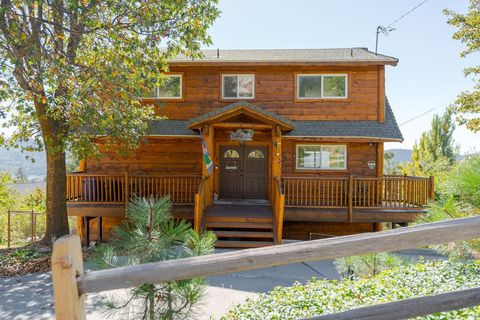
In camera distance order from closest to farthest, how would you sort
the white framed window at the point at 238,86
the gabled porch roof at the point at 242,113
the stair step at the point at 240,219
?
the stair step at the point at 240,219
the gabled porch roof at the point at 242,113
the white framed window at the point at 238,86

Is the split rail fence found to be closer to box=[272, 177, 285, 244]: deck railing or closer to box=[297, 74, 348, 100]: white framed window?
box=[272, 177, 285, 244]: deck railing

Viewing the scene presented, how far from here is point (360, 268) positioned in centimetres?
508

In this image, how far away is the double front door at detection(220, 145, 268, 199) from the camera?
1200 centimetres

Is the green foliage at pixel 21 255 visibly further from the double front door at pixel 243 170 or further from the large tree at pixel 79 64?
the double front door at pixel 243 170

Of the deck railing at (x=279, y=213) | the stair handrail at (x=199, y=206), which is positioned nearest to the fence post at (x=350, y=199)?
the deck railing at (x=279, y=213)

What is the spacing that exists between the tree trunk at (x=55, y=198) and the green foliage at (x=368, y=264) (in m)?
7.21

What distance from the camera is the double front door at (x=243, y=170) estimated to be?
1200cm

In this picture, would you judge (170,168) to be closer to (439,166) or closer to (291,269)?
(291,269)

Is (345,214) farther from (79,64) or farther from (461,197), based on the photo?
(79,64)

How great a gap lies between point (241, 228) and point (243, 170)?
2.98 metres

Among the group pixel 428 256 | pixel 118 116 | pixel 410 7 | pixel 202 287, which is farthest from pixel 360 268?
pixel 410 7

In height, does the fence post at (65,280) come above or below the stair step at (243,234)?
above

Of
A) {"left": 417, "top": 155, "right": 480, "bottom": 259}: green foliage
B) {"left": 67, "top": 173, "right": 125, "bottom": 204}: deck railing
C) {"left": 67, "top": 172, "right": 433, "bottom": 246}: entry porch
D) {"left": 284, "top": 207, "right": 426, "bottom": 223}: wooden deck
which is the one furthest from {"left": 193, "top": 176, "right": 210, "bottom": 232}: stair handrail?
{"left": 417, "top": 155, "right": 480, "bottom": 259}: green foliage

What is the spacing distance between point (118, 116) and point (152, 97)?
12.7 ft
